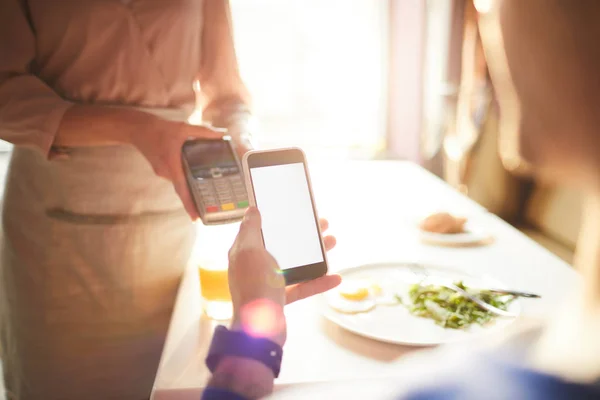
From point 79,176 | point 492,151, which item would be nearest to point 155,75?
point 79,176

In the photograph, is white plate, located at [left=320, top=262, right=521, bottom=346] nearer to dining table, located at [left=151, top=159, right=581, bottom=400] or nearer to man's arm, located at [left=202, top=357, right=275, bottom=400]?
dining table, located at [left=151, top=159, right=581, bottom=400]

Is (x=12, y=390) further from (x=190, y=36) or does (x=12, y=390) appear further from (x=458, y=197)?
(x=458, y=197)

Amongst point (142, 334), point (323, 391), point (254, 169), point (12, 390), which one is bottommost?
point (12, 390)

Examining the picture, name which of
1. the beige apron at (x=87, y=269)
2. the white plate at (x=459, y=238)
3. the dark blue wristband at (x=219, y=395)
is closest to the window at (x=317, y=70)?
the white plate at (x=459, y=238)

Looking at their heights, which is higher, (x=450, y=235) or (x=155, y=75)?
(x=155, y=75)

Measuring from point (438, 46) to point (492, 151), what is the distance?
2.84 feet

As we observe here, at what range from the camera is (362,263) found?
100 centimetres

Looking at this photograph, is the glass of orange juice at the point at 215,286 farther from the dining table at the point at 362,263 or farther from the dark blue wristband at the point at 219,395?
the dark blue wristband at the point at 219,395

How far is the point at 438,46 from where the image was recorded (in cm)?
309

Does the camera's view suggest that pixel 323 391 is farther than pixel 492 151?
No

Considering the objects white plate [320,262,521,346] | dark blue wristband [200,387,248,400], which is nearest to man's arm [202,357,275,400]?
dark blue wristband [200,387,248,400]

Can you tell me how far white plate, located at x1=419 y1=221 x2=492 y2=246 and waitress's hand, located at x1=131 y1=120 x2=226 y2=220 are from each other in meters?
0.56

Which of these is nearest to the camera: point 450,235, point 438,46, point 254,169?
point 254,169

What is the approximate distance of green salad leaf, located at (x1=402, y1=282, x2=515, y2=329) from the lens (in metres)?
0.77
